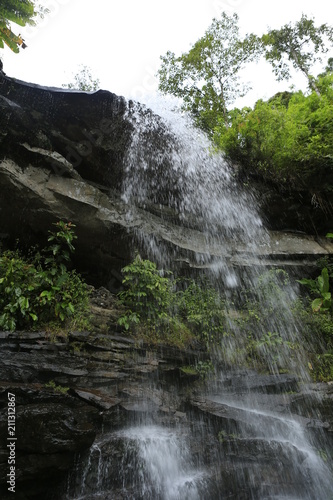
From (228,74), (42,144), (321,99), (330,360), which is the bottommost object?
(330,360)

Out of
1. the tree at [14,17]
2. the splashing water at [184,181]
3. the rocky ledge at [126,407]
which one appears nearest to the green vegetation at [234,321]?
the rocky ledge at [126,407]

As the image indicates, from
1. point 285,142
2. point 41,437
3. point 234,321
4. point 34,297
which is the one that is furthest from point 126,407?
point 285,142

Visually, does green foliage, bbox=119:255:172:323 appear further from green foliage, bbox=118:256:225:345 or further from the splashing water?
the splashing water

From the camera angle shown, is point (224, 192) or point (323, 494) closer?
point (323, 494)

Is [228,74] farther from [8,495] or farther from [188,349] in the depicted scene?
[8,495]

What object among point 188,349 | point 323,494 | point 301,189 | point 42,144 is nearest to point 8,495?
point 188,349

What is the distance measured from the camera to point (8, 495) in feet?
10.7

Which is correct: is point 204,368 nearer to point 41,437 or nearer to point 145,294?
point 145,294

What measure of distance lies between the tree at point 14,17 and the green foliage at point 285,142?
20.2 ft

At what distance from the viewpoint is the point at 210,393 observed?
5.79m

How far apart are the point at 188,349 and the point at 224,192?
18.2ft

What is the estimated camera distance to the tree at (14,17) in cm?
638

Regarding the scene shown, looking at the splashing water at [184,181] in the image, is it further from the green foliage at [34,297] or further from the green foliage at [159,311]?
the green foliage at [34,297]

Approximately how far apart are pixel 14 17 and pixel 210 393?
31.2 feet
